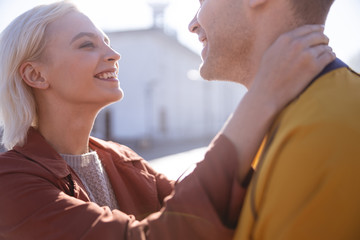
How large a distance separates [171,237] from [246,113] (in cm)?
57

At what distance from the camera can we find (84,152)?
247 centimetres

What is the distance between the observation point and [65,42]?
7.51 ft

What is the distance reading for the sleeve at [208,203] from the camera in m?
1.18

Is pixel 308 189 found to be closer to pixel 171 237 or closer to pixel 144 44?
pixel 171 237

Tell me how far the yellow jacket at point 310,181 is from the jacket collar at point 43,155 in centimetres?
119

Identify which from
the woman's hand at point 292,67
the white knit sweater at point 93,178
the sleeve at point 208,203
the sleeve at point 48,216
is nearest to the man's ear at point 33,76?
the white knit sweater at point 93,178

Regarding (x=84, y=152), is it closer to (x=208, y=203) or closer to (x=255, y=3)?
(x=208, y=203)

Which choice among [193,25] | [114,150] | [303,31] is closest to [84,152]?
[114,150]

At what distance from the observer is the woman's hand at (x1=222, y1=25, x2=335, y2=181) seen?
1244 mm

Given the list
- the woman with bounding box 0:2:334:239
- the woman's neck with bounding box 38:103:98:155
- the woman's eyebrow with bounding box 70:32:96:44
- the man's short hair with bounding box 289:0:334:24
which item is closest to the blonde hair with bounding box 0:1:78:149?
the woman with bounding box 0:2:334:239

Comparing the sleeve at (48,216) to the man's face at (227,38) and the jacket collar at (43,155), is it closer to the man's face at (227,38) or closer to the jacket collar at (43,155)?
the jacket collar at (43,155)

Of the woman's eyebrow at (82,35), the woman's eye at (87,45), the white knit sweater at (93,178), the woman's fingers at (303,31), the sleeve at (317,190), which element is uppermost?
the woman's fingers at (303,31)

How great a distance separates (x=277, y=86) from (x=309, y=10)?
452 mm

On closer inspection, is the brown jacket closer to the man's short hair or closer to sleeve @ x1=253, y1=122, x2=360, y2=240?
sleeve @ x1=253, y1=122, x2=360, y2=240
